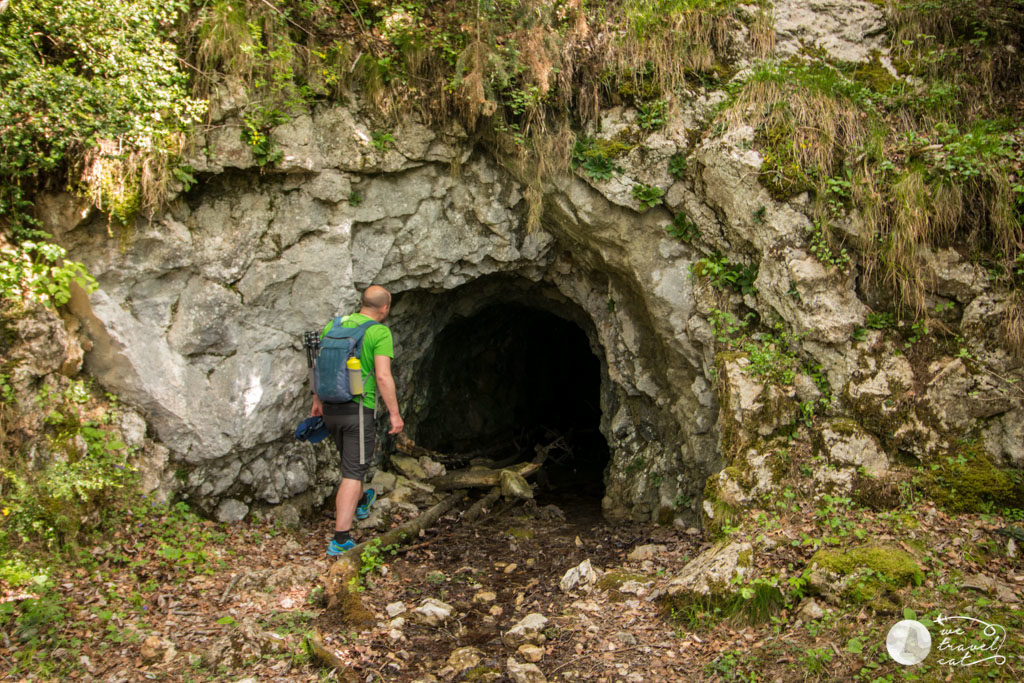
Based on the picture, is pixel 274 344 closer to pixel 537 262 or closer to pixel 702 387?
pixel 537 262

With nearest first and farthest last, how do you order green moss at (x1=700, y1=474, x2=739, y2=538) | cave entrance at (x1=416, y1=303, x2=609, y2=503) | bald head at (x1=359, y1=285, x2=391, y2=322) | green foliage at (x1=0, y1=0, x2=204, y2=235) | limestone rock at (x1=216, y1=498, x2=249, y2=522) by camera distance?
green foliage at (x1=0, y1=0, x2=204, y2=235), green moss at (x1=700, y1=474, x2=739, y2=538), bald head at (x1=359, y1=285, x2=391, y2=322), limestone rock at (x1=216, y1=498, x2=249, y2=522), cave entrance at (x1=416, y1=303, x2=609, y2=503)

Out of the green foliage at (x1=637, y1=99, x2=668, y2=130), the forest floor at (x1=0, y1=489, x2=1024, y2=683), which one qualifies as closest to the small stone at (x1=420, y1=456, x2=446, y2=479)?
the forest floor at (x1=0, y1=489, x2=1024, y2=683)

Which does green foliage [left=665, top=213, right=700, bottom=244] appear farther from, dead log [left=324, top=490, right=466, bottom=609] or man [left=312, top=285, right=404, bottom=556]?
dead log [left=324, top=490, right=466, bottom=609]

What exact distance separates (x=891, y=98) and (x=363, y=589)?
5.79 metres

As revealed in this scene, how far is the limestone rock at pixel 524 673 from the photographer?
3.45 m

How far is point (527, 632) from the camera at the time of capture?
12.9 feet

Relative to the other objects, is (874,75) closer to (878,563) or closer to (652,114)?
(652,114)

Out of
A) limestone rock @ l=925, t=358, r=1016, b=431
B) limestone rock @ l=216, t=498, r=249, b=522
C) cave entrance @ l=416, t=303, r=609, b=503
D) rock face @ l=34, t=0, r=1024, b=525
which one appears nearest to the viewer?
limestone rock @ l=925, t=358, r=1016, b=431

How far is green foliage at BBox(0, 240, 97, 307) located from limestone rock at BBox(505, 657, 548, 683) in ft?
11.9

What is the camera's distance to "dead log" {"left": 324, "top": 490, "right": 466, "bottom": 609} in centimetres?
420

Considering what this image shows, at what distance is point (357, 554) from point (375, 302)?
6.39 feet

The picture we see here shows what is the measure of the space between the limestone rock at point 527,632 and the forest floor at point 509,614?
0.07 ft

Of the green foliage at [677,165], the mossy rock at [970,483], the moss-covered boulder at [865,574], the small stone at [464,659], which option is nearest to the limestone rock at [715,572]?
the moss-covered boulder at [865,574]

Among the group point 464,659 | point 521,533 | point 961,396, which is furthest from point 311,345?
point 961,396
